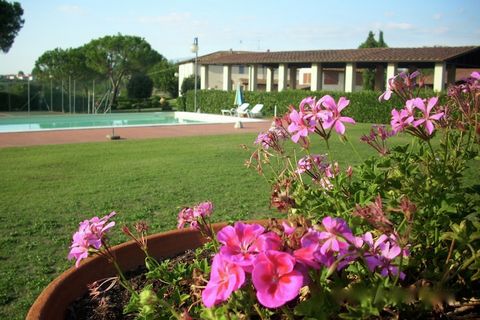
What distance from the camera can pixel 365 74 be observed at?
107 feet

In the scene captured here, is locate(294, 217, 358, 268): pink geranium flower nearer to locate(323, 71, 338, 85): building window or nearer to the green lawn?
the green lawn

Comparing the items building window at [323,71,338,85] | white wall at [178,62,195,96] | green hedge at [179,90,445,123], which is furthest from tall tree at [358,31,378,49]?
green hedge at [179,90,445,123]

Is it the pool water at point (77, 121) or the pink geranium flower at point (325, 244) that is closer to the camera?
the pink geranium flower at point (325, 244)

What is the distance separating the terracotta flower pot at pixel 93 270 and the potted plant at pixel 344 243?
17 centimetres

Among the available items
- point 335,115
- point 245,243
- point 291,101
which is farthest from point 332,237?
point 291,101

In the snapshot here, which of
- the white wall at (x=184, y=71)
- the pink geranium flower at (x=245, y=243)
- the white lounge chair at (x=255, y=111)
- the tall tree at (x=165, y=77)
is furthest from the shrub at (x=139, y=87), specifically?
the pink geranium flower at (x=245, y=243)

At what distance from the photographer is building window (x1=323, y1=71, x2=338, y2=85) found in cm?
4228

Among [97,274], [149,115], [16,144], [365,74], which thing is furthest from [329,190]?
[365,74]

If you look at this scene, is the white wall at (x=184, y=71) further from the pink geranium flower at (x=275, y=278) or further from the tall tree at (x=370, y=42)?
the pink geranium flower at (x=275, y=278)

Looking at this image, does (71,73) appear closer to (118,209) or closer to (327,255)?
(118,209)

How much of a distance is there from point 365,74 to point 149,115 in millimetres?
15684

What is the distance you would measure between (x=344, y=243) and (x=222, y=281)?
19 centimetres

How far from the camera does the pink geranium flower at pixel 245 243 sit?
700 mm

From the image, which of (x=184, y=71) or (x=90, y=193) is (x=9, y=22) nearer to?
(x=184, y=71)
